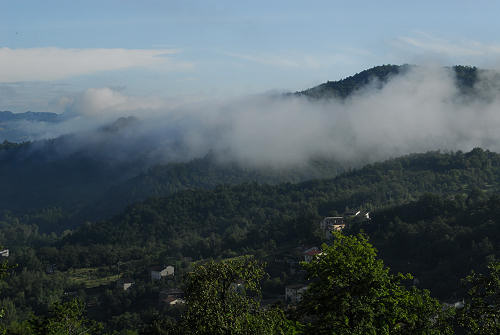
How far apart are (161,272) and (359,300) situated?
7020 cm

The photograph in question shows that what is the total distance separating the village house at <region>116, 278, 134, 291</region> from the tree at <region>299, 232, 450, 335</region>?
63.8m

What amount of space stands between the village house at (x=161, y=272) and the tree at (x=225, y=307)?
66984 millimetres

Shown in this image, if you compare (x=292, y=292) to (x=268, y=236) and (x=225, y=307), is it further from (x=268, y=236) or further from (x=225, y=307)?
(x=225, y=307)

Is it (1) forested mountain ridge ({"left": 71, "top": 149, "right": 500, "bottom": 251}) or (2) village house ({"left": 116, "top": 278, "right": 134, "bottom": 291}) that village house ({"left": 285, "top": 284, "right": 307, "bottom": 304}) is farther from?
(1) forested mountain ridge ({"left": 71, "top": 149, "right": 500, "bottom": 251})

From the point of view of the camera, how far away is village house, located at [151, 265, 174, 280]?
8677 cm

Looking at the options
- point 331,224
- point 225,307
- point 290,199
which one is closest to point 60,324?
point 225,307

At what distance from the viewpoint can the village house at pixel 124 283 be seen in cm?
8139

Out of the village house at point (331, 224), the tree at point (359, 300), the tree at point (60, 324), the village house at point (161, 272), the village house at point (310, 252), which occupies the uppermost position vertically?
the tree at point (359, 300)

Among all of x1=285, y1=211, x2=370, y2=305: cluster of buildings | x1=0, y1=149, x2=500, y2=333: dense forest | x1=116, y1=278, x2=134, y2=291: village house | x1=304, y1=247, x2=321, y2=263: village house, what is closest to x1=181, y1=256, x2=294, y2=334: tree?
x1=0, y1=149, x2=500, y2=333: dense forest

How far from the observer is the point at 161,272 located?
3428 inches

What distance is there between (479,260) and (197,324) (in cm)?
4840

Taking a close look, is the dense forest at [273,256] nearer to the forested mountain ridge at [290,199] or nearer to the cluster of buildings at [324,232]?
the cluster of buildings at [324,232]

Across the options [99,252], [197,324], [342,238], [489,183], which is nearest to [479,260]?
[342,238]

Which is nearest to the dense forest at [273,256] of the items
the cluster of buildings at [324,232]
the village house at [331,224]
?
the cluster of buildings at [324,232]
